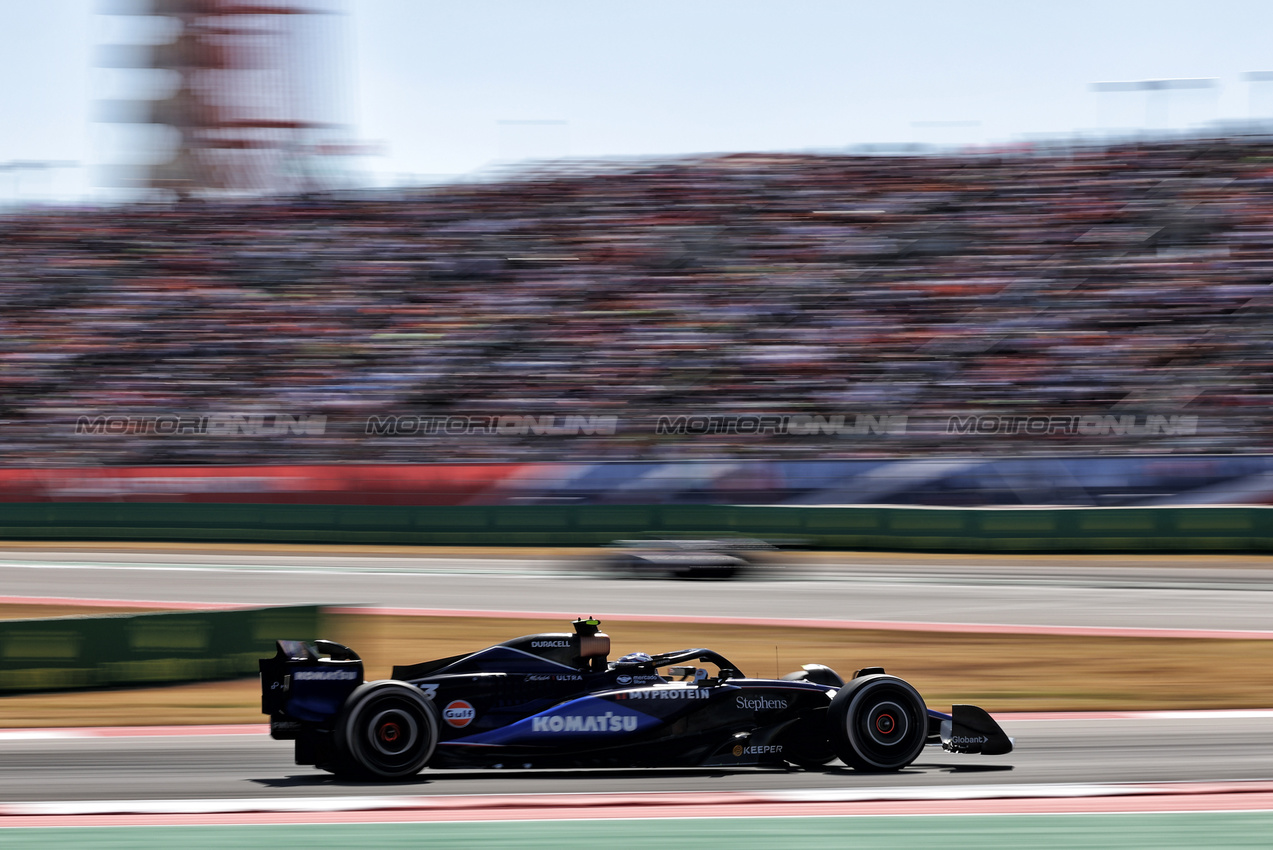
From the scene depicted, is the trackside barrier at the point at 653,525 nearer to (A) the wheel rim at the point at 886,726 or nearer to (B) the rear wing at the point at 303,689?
(A) the wheel rim at the point at 886,726

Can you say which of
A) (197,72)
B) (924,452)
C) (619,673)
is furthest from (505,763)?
(197,72)

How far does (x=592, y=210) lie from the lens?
30.5 meters

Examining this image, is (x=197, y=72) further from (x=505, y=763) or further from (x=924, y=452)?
(x=505, y=763)

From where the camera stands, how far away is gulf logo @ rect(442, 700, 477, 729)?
21.6 ft

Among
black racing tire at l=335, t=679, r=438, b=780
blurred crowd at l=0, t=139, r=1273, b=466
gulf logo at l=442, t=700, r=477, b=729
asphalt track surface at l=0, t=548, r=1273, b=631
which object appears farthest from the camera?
blurred crowd at l=0, t=139, r=1273, b=466

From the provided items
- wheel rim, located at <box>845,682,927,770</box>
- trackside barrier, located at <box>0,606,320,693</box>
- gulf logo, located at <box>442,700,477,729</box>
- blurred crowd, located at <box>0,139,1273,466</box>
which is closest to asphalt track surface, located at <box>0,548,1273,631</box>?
blurred crowd, located at <box>0,139,1273,466</box>

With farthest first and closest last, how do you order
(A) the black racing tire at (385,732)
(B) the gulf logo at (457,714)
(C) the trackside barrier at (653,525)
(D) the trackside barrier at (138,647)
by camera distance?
(C) the trackside barrier at (653,525), (D) the trackside barrier at (138,647), (B) the gulf logo at (457,714), (A) the black racing tire at (385,732)

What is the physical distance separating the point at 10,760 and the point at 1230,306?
21.4m

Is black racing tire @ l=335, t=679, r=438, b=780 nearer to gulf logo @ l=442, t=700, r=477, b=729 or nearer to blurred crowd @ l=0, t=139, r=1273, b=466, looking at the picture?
gulf logo @ l=442, t=700, r=477, b=729

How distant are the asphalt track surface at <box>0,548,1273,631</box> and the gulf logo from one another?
8124 millimetres

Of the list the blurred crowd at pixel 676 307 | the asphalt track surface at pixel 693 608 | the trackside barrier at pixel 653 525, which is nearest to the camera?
the asphalt track surface at pixel 693 608

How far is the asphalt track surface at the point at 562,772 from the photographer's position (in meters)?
6.57

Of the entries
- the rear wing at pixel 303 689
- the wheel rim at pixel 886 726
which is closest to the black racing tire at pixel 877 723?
the wheel rim at pixel 886 726

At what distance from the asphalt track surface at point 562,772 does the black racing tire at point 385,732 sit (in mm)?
101
